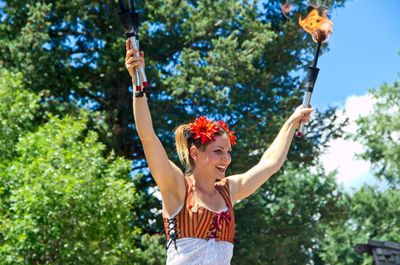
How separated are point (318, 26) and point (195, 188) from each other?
1427mm

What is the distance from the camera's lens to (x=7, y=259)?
14.1m

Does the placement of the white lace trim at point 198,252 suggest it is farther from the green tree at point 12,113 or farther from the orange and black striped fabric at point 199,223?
the green tree at point 12,113

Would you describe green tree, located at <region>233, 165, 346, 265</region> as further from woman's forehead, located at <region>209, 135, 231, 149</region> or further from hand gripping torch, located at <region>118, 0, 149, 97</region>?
hand gripping torch, located at <region>118, 0, 149, 97</region>

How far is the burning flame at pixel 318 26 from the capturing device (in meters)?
5.36

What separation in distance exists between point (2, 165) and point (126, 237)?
2.81m

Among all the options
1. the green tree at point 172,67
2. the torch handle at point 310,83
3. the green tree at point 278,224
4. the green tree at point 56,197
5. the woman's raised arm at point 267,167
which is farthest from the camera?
the green tree at point 278,224

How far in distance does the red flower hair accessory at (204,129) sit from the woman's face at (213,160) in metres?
0.04

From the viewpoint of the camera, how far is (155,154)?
4414 mm

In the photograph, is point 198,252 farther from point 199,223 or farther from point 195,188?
point 195,188

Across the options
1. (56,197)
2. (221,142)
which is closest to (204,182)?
(221,142)

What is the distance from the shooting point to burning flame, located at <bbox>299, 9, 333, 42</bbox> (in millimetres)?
5355

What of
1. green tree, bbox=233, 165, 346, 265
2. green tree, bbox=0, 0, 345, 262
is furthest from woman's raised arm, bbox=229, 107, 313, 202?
green tree, bbox=233, 165, 346, 265

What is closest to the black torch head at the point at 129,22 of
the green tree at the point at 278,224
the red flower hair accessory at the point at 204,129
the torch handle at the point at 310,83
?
the red flower hair accessory at the point at 204,129

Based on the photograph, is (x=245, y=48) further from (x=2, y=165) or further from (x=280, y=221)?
(x=2, y=165)
